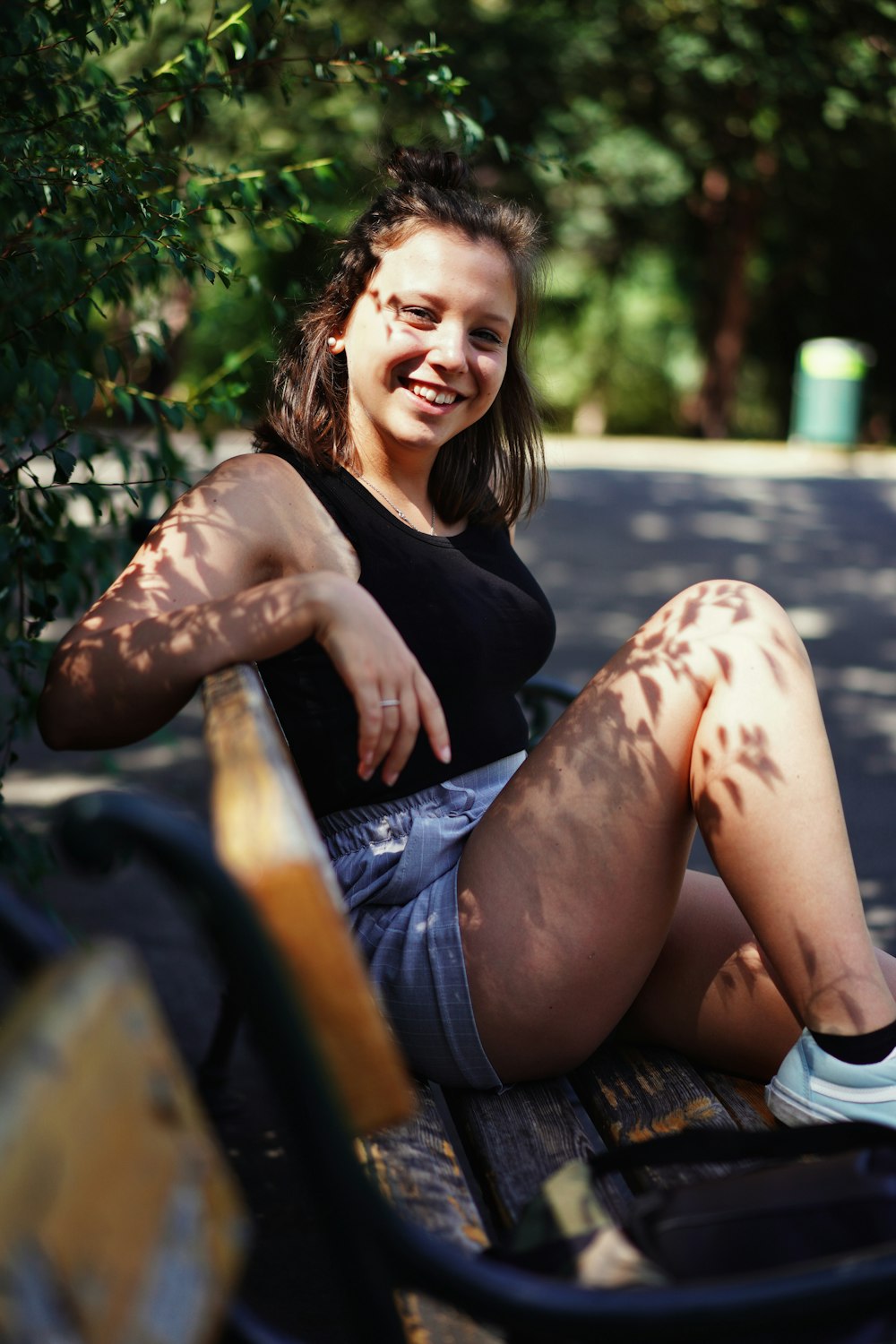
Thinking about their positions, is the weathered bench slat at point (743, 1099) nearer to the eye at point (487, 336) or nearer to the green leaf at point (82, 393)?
the eye at point (487, 336)

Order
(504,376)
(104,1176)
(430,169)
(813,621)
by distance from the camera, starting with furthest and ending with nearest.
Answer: (813,621) → (504,376) → (430,169) → (104,1176)

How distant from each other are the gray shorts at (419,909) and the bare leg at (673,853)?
3 cm

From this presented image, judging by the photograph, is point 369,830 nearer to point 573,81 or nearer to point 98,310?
point 98,310

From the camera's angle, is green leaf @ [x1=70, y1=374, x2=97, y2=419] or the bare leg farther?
green leaf @ [x1=70, y1=374, x2=97, y2=419]

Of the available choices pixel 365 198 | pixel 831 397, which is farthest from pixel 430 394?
pixel 831 397

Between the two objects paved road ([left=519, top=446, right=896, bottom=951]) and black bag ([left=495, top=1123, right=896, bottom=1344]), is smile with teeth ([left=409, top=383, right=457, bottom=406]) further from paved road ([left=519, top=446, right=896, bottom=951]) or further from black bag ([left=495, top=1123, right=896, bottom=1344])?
paved road ([left=519, top=446, right=896, bottom=951])

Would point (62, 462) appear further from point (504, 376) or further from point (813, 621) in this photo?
point (813, 621)

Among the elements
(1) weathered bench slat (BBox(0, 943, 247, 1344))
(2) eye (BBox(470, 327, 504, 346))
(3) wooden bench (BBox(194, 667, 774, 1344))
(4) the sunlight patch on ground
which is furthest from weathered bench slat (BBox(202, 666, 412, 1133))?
(4) the sunlight patch on ground

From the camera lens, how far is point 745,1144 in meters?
1.49

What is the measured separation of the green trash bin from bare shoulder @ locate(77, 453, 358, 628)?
12556mm

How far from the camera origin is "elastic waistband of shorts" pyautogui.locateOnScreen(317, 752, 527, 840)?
207 centimetres

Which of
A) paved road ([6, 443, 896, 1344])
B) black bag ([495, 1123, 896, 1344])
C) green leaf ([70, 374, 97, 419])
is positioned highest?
green leaf ([70, 374, 97, 419])

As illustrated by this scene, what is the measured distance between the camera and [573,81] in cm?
1532

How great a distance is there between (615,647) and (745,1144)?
487cm
